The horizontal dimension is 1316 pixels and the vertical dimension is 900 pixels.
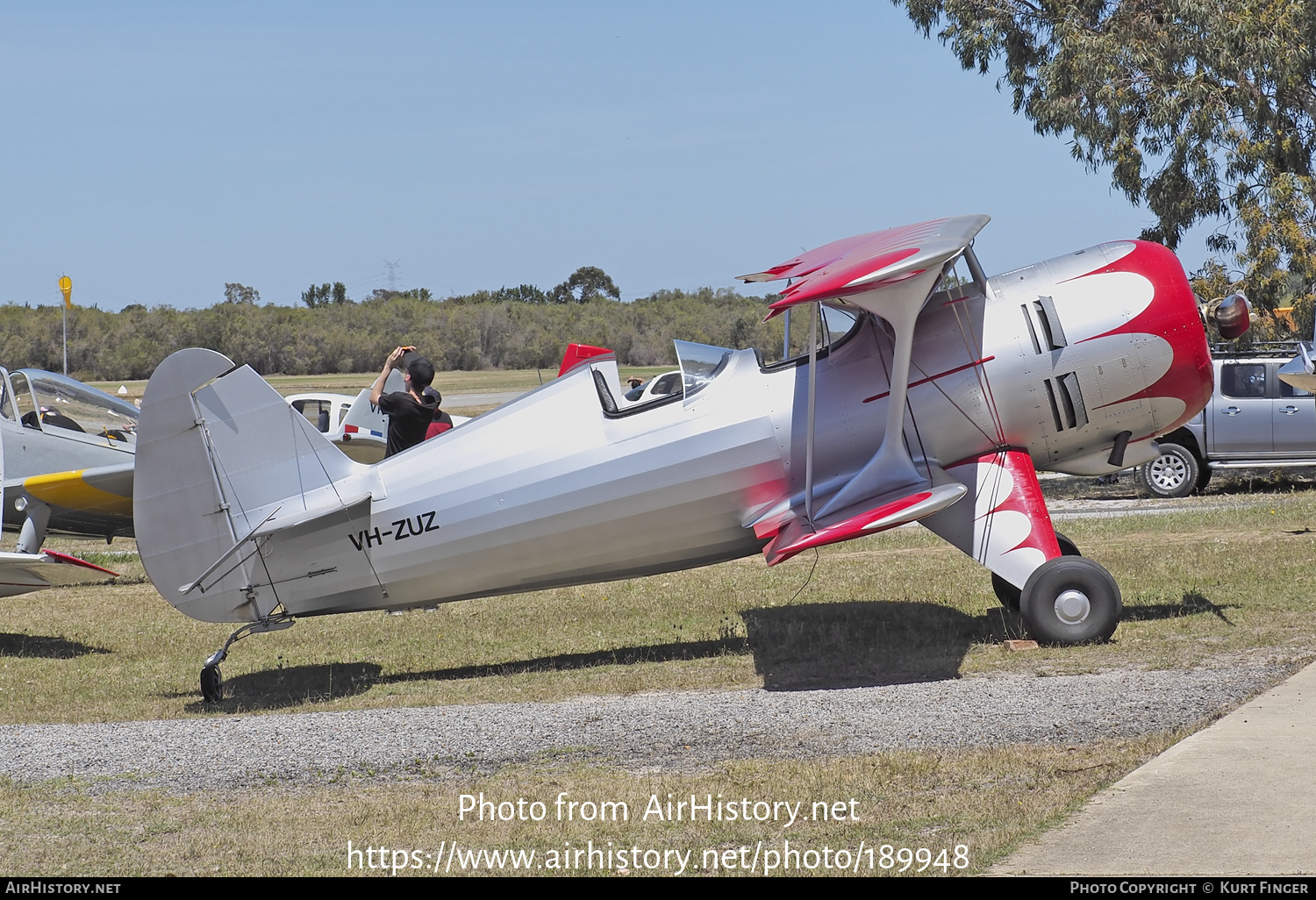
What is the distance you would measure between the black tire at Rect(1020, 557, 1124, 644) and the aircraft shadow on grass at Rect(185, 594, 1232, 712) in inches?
25.5

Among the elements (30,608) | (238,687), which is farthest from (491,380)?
(238,687)

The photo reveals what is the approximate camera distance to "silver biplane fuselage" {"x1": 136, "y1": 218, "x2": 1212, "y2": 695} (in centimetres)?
893

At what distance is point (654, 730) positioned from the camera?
7.32 meters

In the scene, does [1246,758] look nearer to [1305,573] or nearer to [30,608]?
[1305,573]

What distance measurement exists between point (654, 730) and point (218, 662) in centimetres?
363

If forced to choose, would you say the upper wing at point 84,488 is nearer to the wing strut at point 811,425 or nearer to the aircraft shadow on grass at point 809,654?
the aircraft shadow on grass at point 809,654

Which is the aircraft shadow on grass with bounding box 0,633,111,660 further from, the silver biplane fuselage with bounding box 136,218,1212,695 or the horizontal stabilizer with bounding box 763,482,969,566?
the horizontal stabilizer with bounding box 763,482,969,566

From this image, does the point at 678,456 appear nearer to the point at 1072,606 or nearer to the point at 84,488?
the point at 1072,606

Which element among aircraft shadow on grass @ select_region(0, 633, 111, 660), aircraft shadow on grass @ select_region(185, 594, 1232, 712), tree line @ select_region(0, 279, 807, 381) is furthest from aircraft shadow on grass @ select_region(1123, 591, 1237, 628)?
tree line @ select_region(0, 279, 807, 381)

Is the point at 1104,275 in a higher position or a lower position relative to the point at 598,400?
higher

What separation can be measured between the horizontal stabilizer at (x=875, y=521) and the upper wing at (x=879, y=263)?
1420 millimetres

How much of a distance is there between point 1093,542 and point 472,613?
6.86 metres

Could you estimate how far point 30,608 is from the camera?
561 inches

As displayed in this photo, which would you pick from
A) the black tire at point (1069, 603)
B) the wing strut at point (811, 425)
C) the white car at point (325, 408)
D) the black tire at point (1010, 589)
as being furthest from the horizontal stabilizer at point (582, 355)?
the white car at point (325, 408)
